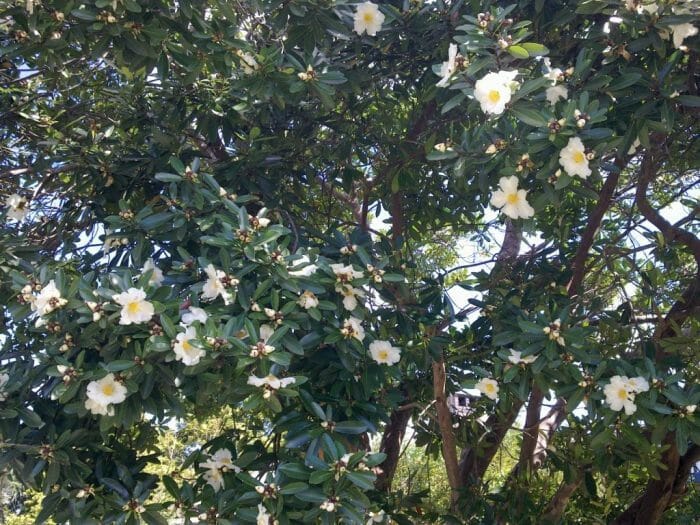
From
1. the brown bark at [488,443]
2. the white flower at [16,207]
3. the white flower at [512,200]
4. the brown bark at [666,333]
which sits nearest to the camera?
the white flower at [512,200]

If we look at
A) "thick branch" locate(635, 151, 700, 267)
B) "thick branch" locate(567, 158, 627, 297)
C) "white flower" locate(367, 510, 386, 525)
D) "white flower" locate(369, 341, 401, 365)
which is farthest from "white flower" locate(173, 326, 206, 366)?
"thick branch" locate(635, 151, 700, 267)

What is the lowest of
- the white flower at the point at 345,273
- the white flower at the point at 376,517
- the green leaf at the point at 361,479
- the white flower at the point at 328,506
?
the white flower at the point at 328,506

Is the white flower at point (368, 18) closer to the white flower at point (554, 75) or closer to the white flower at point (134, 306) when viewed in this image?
the white flower at point (554, 75)

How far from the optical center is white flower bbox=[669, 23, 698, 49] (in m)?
2.50

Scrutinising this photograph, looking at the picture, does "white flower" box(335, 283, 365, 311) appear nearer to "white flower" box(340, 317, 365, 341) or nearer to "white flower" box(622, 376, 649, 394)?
"white flower" box(340, 317, 365, 341)

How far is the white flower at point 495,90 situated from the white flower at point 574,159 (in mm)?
234

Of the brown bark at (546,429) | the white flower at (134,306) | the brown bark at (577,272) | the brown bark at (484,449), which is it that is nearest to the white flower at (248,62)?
the white flower at (134,306)

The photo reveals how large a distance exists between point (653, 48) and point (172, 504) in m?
2.35

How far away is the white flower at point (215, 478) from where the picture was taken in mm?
2705

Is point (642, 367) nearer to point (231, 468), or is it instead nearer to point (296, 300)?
Answer: point (296, 300)

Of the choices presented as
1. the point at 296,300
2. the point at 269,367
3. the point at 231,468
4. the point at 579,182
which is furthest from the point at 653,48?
the point at 231,468

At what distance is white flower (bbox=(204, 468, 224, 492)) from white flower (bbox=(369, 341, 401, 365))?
69 centimetres

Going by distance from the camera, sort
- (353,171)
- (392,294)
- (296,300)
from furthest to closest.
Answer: (353,171) → (392,294) → (296,300)

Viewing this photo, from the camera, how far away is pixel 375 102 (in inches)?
153
